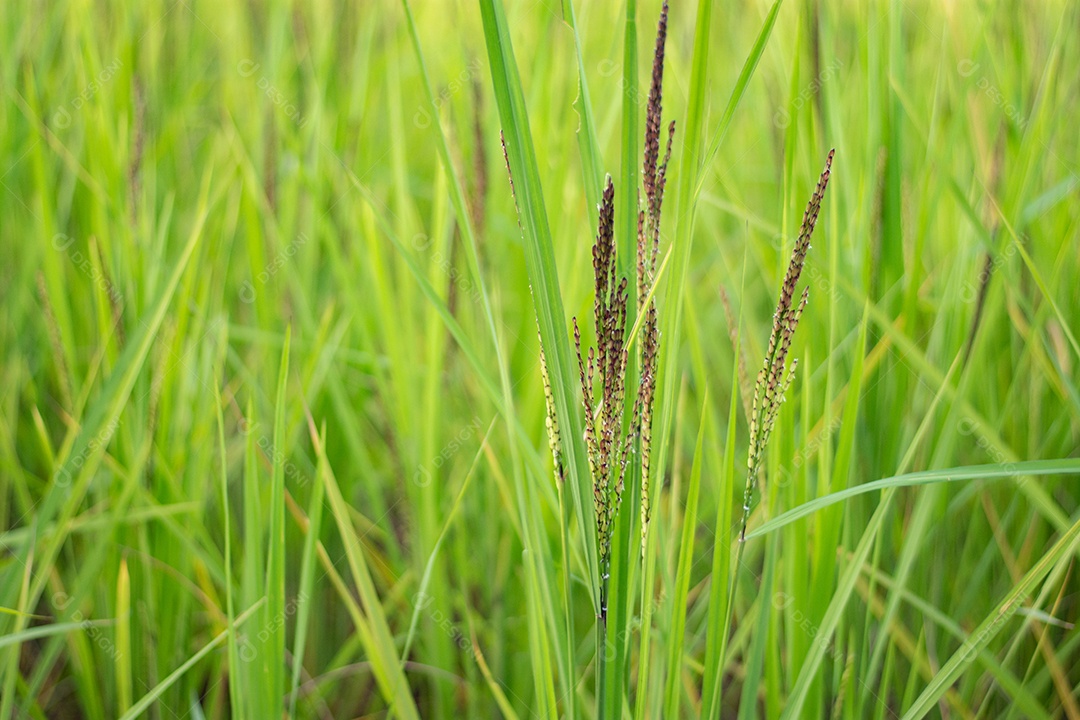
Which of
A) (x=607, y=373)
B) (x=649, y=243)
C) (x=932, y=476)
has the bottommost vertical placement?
(x=932, y=476)

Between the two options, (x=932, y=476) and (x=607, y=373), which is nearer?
(x=607, y=373)

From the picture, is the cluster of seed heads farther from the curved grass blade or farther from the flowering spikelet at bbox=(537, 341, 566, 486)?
the curved grass blade

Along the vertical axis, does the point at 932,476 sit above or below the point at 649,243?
below

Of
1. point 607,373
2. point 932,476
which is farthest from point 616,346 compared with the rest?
point 932,476

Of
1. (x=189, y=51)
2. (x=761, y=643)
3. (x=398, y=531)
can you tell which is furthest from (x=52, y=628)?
(x=189, y=51)

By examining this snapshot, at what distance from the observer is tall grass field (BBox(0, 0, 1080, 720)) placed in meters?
0.76

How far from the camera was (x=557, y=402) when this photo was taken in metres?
0.70

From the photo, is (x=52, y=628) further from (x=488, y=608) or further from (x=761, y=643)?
(x=761, y=643)

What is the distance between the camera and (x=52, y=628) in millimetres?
1066

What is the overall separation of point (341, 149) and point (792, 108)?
132 centimetres

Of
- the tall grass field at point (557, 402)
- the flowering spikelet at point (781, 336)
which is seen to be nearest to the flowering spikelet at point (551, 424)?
the tall grass field at point (557, 402)

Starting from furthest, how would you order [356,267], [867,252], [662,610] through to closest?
[356,267]
[867,252]
[662,610]

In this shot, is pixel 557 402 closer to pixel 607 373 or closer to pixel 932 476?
pixel 607 373

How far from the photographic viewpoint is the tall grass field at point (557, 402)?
76 cm
